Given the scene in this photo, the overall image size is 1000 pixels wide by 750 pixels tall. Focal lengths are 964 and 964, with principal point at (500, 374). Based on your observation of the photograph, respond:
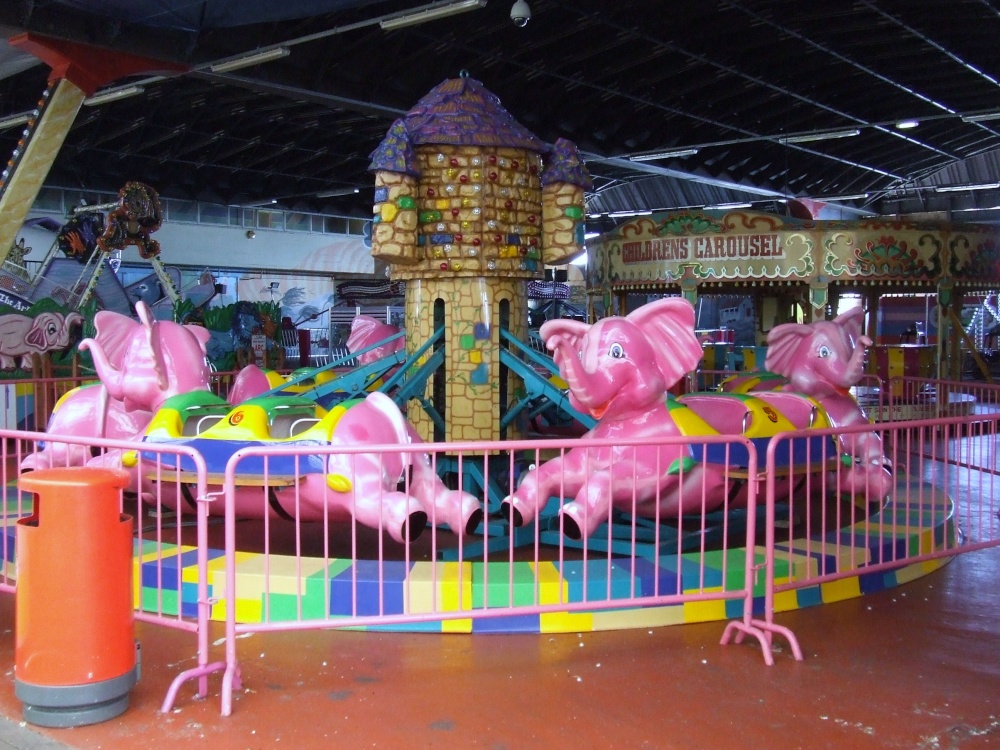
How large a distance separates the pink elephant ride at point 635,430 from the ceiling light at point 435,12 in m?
4.95

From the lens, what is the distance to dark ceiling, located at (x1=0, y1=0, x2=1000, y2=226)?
11594mm

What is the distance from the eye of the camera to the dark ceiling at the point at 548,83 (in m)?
11.6

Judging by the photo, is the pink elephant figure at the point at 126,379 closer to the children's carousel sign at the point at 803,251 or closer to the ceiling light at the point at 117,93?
the ceiling light at the point at 117,93

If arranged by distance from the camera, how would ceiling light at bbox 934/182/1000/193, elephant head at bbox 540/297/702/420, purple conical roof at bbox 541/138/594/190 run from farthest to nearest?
ceiling light at bbox 934/182/1000/193, purple conical roof at bbox 541/138/594/190, elephant head at bbox 540/297/702/420

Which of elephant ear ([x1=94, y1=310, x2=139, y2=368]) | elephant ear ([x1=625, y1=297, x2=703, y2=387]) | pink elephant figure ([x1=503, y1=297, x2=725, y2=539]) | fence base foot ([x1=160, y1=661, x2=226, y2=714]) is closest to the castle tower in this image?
pink elephant figure ([x1=503, y1=297, x2=725, y2=539])

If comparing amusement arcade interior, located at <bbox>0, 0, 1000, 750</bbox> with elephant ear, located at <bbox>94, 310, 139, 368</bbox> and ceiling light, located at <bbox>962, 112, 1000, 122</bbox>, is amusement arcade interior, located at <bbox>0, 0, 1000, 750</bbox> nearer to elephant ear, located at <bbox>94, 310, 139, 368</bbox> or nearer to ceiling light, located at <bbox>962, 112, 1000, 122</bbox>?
elephant ear, located at <bbox>94, 310, 139, 368</bbox>

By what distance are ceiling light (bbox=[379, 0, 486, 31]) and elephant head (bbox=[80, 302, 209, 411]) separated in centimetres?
487

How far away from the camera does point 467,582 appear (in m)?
4.52

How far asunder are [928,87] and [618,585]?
16365 mm

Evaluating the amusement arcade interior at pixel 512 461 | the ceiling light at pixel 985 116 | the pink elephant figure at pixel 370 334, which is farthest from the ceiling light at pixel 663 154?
the pink elephant figure at pixel 370 334

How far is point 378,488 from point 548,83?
1194 centimetres

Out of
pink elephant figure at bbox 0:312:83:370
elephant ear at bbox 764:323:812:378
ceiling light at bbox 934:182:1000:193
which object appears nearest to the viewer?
elephant ear at bbox 764:323:812:378

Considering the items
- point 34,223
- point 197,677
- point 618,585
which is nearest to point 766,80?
point 618,585

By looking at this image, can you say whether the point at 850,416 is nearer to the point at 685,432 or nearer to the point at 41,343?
the point at 685,432
